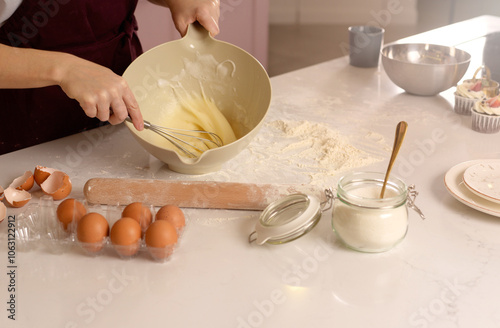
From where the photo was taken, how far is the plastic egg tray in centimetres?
97

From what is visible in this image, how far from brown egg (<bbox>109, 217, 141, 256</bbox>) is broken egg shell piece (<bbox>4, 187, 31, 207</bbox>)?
27 cm

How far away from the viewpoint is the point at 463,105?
61.9 inches

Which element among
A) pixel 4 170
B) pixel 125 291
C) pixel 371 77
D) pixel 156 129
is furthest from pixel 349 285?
pixel 371 77

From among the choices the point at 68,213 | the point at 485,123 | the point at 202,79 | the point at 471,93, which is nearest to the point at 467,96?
the point at 471,93

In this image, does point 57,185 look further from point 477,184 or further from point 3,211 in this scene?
point 477,184

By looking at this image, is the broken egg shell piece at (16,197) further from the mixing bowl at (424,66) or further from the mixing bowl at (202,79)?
the mixing bowl at (424,66)

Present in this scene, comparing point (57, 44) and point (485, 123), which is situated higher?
point (57, 44)

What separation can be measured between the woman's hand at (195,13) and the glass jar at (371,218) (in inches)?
23.1

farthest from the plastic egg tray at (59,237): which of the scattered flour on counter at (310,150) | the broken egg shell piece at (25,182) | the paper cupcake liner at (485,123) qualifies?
the paper cupcake liner at (485,123)

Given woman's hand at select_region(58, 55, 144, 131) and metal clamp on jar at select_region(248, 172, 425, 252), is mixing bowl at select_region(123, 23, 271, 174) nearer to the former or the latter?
woman's hand at select_region(58, 55, 144, 131)

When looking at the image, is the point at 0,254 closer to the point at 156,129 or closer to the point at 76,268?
the point at 76,268

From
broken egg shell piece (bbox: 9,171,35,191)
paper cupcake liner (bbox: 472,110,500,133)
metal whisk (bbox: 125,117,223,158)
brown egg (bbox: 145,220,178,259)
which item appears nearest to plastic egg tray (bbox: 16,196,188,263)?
brown egg (bbox: 145,220,178,259)

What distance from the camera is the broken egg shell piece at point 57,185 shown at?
1150mm

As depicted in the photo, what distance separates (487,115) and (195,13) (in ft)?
2.66
